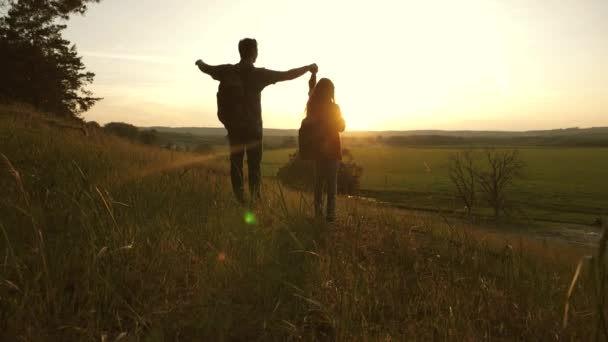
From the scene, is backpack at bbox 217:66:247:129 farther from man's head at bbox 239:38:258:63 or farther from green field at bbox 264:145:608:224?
green field at bbox 264:145:608:224

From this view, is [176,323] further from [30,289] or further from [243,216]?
[243,216]

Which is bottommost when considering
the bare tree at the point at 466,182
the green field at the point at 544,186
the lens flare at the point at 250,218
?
the green field at the point at 544,186

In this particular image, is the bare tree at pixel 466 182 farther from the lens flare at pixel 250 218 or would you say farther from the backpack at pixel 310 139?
the backpack at pixel 310 139

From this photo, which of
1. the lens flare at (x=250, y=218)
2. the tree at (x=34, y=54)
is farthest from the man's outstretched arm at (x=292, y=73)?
the tree at (x=34, y=54)

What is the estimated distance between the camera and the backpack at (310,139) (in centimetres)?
625

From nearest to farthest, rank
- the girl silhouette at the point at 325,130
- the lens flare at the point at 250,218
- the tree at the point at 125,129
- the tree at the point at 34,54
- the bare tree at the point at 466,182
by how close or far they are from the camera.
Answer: the bare tree at the point at 466,182
the lens flare at the point at 250,218
the girl silhouette at the point at 325,130
the tree at the point at 34,54
the tree at the point at 125,129

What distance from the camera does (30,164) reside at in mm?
4676

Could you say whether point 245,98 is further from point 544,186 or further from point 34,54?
point 544,186

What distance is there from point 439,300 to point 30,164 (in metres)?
4.48

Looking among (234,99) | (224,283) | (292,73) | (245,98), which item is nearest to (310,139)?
(292,73)

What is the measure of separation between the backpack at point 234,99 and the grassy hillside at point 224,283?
2324 mm

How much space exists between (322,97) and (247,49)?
1355 millimetres

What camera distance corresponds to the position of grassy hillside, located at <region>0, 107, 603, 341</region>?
212 cm

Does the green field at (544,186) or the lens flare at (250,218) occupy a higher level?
the lens flare at (250,218)
